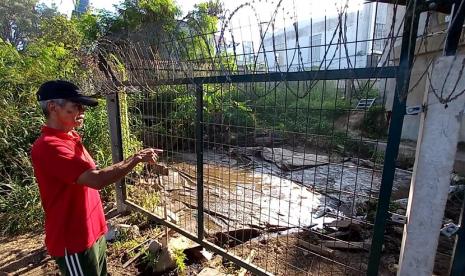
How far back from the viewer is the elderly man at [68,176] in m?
1.86

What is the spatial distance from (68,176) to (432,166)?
1961 mm

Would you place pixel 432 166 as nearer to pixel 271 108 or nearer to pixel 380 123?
pixel 271 108

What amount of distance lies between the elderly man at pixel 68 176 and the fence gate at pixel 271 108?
0.99 m

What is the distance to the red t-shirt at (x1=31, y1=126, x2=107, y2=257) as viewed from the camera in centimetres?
186

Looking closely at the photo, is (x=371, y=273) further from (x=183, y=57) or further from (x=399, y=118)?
(x=183, y=57)

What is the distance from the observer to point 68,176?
185cm

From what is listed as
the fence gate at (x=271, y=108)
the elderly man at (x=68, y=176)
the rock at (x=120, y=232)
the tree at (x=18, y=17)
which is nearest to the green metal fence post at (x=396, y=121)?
the fence gate at (x=271, y=108)

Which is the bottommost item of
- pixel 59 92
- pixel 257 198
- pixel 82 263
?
pixel 257 198

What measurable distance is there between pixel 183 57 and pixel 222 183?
420 centimetres

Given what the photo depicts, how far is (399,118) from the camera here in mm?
1641

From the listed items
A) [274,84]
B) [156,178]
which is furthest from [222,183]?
[274,84]

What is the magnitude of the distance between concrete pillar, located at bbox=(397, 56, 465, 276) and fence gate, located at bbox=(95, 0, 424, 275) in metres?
0.20

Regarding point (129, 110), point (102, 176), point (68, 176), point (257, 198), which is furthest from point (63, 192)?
point (257, 198)

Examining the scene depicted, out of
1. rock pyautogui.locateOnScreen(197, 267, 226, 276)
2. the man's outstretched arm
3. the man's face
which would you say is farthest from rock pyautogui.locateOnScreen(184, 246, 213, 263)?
the man's face
